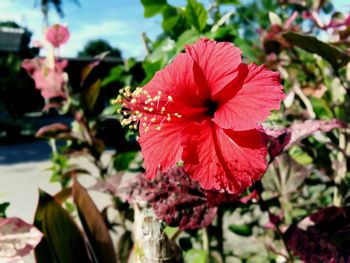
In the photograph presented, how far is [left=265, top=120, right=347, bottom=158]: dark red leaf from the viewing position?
80 centimetres

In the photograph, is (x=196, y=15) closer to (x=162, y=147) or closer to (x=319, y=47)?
(x=319, y=47)

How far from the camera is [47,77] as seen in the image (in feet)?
5.17

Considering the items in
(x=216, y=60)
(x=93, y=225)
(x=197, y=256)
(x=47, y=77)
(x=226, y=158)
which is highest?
(x=216, y=60)

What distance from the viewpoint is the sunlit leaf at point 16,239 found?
0.72 metres

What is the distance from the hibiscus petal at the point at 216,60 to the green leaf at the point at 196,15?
48cm

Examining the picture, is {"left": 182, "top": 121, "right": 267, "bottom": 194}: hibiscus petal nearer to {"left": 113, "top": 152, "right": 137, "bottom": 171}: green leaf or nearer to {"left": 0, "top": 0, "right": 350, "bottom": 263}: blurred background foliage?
{"left": 0, "top": 0, "right": 350, "bottom": 263}: blurred background foliage

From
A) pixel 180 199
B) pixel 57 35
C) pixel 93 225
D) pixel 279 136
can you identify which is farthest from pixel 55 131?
pixel 279 136

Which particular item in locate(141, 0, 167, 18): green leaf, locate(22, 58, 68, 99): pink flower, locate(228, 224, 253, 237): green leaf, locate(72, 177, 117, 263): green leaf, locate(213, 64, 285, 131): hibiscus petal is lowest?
locate(228, 224, 253, 237): green leaf

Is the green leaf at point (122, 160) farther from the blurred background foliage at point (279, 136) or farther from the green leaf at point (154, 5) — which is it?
the green leaf at point (154, 5)

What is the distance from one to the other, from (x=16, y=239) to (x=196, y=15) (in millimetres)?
699

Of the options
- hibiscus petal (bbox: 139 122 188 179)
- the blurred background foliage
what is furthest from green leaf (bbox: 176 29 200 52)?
hibiscus petal (bbox: 139 122 188 179)

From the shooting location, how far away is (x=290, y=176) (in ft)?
3.72

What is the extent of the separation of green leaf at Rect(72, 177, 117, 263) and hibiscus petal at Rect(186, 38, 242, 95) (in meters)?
0.58

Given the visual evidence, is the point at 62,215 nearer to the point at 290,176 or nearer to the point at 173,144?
the point at 173,144
